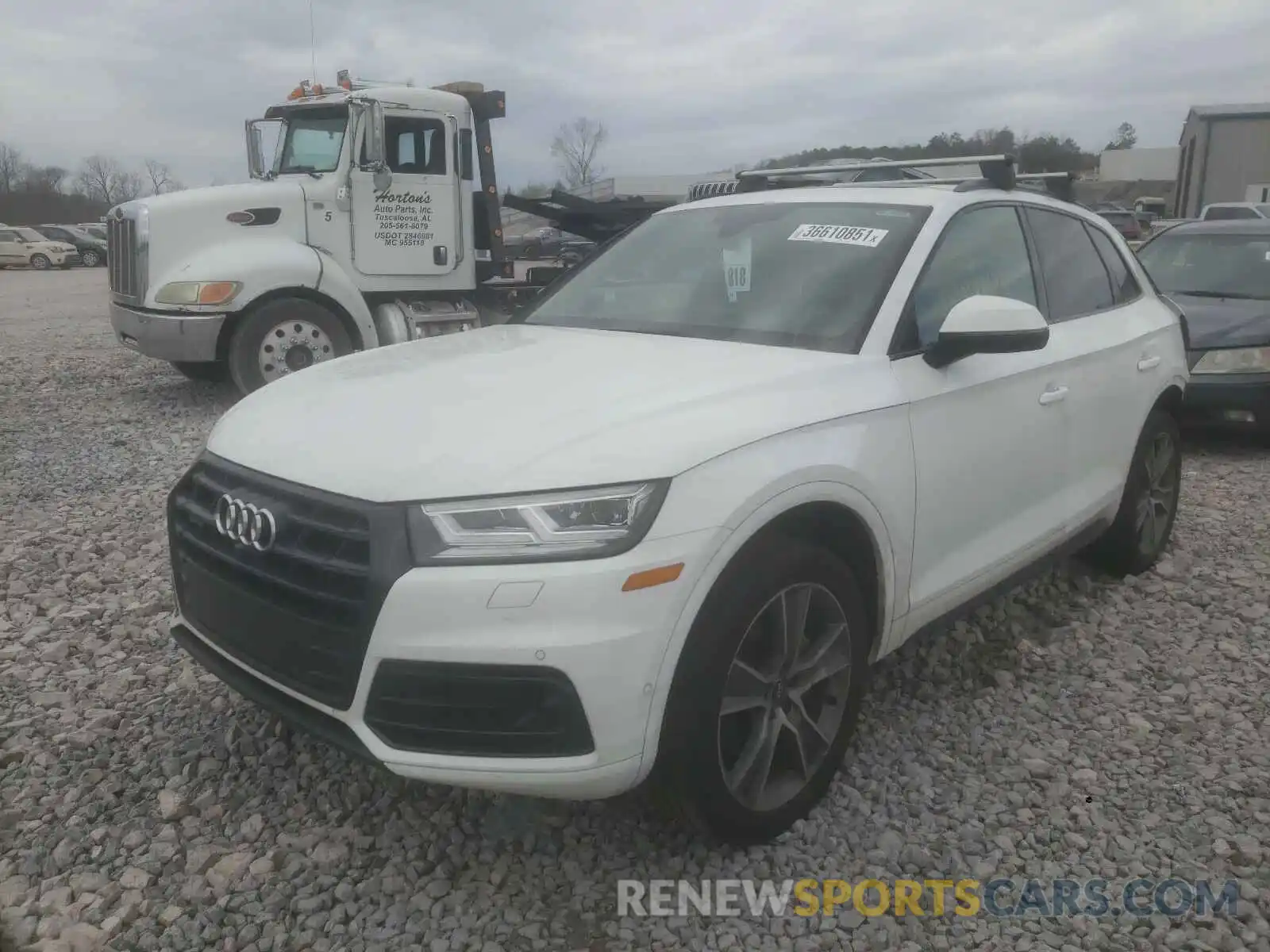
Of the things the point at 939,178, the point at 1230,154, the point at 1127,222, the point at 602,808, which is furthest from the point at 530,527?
the point at 1230,154

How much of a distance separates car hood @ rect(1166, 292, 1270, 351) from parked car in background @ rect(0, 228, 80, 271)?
124ft

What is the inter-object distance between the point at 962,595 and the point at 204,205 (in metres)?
7.37

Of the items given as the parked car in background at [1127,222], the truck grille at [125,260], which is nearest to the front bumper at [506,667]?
the truck grille at [125,260]

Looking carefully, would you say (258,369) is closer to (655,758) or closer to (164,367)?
(164,367)

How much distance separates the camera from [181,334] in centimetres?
810

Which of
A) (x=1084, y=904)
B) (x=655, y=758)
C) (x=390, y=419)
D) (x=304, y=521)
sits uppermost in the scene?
(x=390, y=419)

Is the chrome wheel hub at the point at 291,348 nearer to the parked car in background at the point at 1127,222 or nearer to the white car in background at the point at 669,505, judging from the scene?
the white car in background at the point at 669,505

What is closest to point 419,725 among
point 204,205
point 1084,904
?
point 1084,904

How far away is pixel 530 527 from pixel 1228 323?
6641 mm

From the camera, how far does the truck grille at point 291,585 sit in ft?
7.35

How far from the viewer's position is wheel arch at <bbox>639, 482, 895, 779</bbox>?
223 centimetres

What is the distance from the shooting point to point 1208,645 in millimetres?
4008

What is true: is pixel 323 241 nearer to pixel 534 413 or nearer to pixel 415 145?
pixel 415 145

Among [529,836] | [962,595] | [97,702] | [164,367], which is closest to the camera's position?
[529,836]
